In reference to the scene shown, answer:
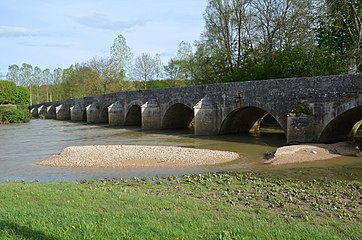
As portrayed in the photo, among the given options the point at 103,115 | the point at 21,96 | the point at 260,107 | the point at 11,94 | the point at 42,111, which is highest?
the point at 11,94

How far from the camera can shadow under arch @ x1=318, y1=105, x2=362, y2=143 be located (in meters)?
16.5

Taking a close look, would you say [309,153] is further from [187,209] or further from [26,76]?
[26,76]

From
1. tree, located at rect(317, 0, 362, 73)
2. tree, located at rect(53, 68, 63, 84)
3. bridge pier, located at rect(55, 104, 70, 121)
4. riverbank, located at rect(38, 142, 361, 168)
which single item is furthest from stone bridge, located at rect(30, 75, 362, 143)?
tree, located at rect(53, 68, 63, 84)

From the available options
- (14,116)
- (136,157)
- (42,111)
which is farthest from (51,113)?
(136,157)

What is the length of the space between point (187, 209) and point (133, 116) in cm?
2877

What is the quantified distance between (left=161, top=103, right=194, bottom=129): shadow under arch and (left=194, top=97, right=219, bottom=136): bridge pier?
475 cm

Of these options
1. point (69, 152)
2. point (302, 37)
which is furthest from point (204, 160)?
point (302, 37)

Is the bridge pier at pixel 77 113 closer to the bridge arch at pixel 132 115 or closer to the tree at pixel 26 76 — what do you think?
the bridge arch at pixel 132 115

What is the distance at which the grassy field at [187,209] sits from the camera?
5273 mm

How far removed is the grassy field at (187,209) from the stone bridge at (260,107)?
5.91m

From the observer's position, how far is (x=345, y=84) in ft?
51.0

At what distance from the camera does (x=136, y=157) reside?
49.5 feet

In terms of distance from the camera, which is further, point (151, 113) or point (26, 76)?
point (26, 76)

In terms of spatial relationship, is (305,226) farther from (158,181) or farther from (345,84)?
(345,84)
